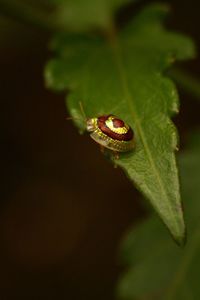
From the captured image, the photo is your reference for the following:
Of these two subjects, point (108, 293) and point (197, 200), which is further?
point (108, 293)

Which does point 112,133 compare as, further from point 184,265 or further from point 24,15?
point 184,265

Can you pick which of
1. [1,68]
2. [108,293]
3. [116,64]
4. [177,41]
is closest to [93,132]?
[116,64]

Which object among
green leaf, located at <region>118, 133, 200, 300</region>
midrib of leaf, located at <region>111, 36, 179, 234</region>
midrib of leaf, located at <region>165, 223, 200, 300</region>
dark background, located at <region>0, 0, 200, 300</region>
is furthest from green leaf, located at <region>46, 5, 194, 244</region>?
dark background, located at <region>0, 0, 200, 300</region>

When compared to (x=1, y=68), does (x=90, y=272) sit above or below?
below

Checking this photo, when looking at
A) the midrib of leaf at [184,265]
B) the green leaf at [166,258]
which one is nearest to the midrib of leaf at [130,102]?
the green leaf at [166,258]

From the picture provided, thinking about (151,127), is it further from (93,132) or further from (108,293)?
(108,293)

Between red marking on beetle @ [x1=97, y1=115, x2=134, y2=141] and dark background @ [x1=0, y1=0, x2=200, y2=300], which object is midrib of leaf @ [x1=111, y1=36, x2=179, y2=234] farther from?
dark background @ [x1=0, y1=0, x2=200, y2=300]

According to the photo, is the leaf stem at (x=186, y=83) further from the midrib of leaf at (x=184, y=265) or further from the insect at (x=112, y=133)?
the insect at (x=112, y=133)
